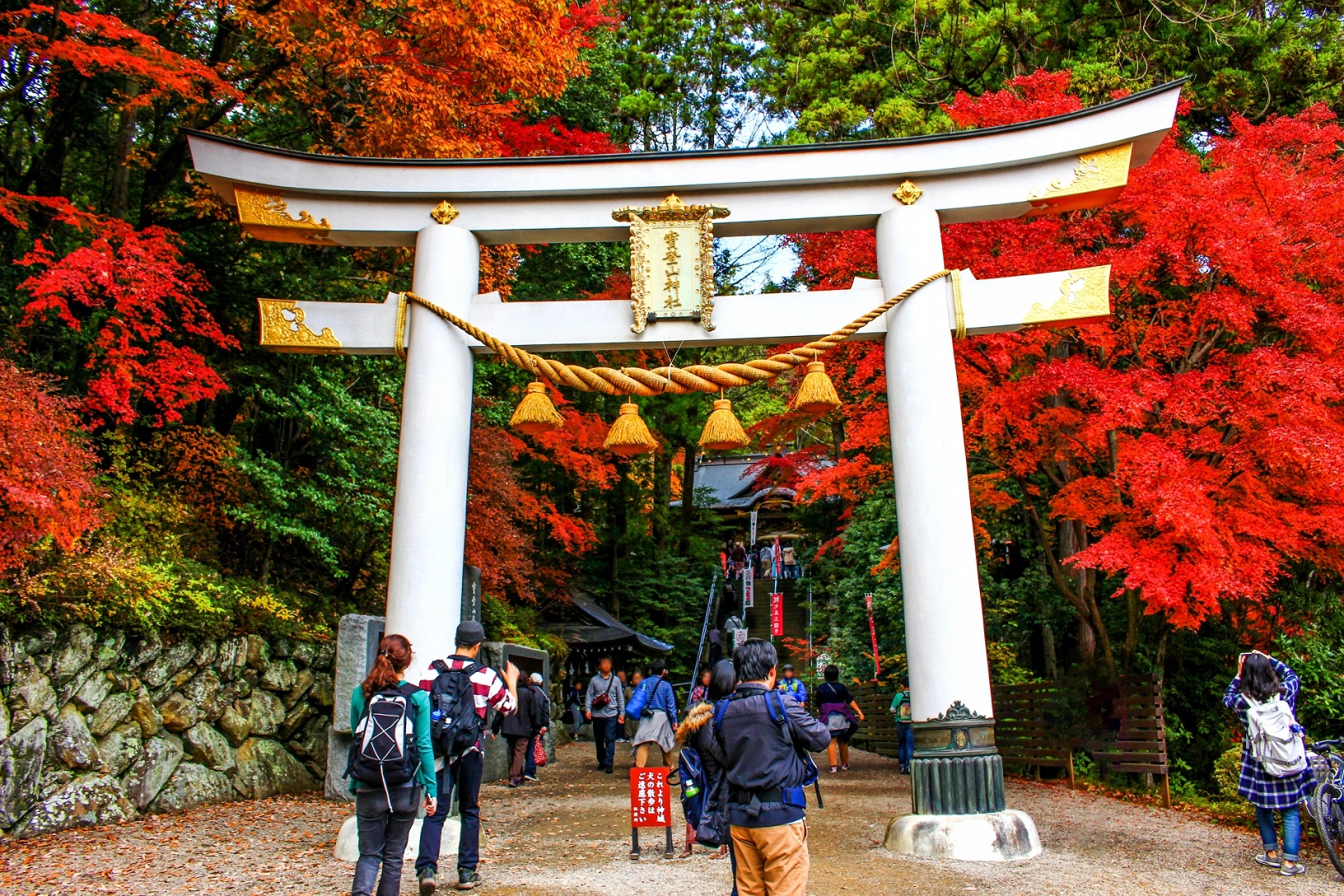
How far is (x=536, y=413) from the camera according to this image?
7.50 m

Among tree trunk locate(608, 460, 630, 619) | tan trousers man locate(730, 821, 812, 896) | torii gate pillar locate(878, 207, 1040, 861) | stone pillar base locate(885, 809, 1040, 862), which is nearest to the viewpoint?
tan trousers man locate(730, 821, 812, 896)

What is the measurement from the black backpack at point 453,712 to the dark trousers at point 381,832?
1.78ft

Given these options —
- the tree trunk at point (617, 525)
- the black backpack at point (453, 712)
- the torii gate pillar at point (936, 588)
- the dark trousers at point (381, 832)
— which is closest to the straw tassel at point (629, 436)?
the torii gate pillar at point (936, 588)

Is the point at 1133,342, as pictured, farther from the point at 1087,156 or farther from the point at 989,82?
the point at 989,82

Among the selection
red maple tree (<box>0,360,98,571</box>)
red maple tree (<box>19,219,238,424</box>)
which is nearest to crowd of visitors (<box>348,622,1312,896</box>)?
red maple tree (<box>0,360,98,571</box>)

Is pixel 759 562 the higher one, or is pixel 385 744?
pixel 759 562

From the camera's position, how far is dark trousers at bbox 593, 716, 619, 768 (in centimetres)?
1169

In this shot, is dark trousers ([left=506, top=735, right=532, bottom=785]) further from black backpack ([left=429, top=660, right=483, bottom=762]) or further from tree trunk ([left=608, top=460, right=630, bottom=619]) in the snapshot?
tree trunk ([left=608, top=460, right=630, bottom=619])

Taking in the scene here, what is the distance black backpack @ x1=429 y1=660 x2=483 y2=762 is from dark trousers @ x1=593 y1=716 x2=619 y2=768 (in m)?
6.81

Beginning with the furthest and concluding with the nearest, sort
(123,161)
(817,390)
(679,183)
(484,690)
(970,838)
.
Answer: (123,161), (679,183), (817,390), (970,838), (484,690)

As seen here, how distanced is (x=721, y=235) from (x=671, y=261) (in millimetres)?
559

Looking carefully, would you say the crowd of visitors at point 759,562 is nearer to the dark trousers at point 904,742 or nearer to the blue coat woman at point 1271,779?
the dark trousers at point 904,742

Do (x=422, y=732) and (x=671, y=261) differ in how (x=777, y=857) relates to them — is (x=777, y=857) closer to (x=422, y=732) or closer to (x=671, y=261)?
(x=422, y=732)

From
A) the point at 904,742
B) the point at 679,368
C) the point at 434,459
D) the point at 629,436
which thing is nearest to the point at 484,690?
the point at 434,459
